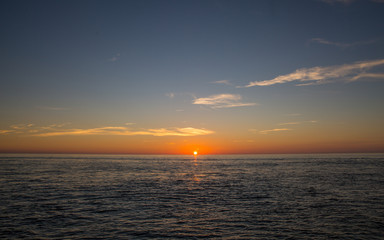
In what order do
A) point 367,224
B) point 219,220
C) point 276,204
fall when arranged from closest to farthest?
1. point 367,224
2. point 219,220
3. point 276,204

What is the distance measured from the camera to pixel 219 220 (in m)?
20.1

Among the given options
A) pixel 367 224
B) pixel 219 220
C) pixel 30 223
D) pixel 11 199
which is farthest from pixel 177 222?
pixel 11 199

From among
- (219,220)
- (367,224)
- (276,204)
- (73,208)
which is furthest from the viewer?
(276,204)

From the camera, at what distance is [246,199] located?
28797 mm

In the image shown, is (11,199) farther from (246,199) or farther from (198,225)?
(246,199)

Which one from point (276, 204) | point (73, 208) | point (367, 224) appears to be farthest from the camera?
point (276, 204)

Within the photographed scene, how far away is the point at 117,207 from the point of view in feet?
81.4

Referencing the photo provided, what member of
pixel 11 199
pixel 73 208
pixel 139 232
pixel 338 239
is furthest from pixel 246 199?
pixel 11 199

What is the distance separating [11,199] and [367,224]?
1344 inches

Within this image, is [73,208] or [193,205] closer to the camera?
[73,208]

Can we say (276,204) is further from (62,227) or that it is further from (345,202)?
(62,227)

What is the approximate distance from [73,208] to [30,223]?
17.8 ft

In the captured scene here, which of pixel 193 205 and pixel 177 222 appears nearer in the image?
pixel 177 222

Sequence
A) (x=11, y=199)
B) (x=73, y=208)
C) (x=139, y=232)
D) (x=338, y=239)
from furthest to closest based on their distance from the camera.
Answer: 1. (x=11, y=199)
2. (x=73, y=208)
3. (x=139, y=232)
4. (x=338, y=239)
